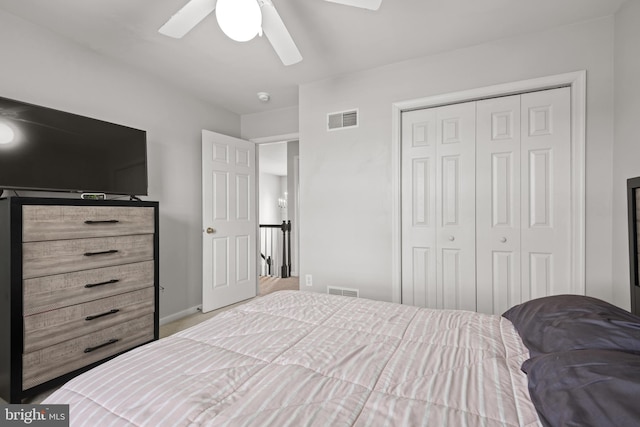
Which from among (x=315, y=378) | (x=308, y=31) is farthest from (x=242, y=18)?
(x=315, y=378)

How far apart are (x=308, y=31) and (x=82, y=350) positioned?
2.81 m

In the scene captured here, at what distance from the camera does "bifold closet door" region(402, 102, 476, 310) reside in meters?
2.52

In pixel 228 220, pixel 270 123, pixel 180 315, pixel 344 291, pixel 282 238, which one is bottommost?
pixel 180 315

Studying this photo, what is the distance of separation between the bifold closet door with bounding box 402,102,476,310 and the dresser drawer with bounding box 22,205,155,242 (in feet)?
7.52

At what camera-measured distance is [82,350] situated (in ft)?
6.53

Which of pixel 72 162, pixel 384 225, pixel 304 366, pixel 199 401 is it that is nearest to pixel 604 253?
pixel 384 225

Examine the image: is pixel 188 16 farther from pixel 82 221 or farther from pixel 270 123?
pixel 270 123

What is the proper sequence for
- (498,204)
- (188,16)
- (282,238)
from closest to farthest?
(188,16), (498,204), (282,238)

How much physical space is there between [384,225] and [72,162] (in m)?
2.57

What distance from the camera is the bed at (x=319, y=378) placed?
736 millimetres

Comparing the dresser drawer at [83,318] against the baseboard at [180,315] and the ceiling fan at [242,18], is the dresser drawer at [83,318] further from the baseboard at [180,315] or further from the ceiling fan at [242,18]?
the ceiling fan at [242,18]

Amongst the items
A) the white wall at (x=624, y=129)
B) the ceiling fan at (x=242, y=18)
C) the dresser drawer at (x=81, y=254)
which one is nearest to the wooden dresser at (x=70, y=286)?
the dresser drawer at (x=81, y=254)

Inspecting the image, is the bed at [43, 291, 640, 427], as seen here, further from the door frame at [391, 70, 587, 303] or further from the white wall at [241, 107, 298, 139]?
the white wall at [241, 107, 298, 139]

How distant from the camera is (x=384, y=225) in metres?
2.79
